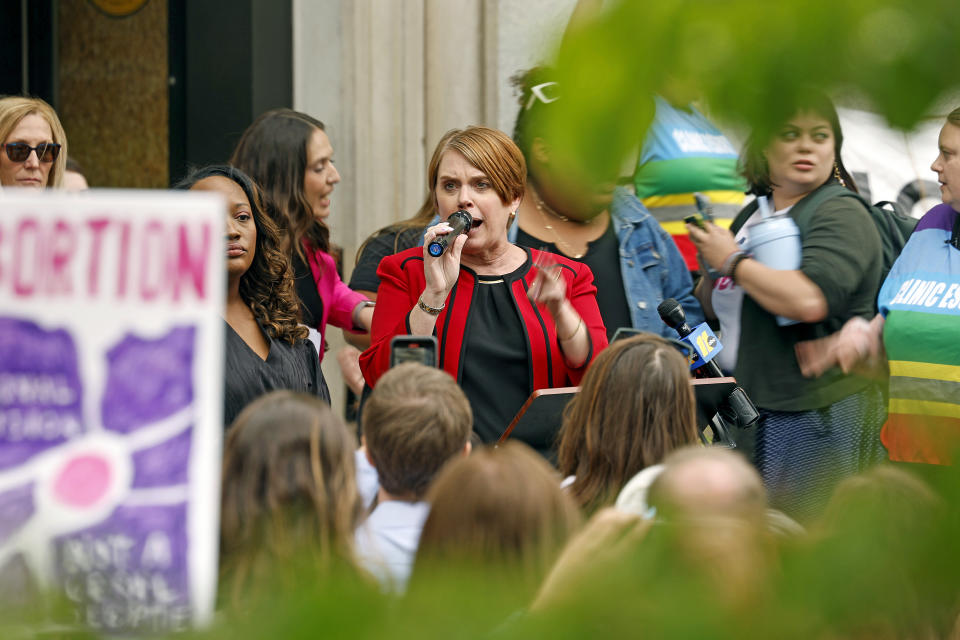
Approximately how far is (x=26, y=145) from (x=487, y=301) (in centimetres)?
165

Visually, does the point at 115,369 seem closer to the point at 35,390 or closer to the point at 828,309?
the point at 35,390

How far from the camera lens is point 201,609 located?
0.48 meters

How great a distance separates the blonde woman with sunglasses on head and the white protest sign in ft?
10.3

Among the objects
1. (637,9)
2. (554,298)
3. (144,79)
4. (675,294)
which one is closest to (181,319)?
(637,9)

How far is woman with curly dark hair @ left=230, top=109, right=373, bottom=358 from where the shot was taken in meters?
4.42

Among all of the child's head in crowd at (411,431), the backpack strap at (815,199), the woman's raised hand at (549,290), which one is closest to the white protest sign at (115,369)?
the child's head in crowd at (411,431)

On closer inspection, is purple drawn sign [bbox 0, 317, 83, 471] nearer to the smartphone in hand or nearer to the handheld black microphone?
the smartphone in hand

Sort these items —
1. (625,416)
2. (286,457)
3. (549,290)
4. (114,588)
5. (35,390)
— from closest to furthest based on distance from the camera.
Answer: (114,588), (35,390), (286,457), (625,416), (549,290)

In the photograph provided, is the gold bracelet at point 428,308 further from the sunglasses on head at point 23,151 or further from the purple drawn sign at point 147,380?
the purple drawn sign at point 147,380

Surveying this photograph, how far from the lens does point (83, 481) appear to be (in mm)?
870

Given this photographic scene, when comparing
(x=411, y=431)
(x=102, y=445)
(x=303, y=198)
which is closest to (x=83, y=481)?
(x=102, y=445)

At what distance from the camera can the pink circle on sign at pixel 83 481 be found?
83cm

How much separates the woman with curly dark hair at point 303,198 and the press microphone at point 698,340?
1264 mm

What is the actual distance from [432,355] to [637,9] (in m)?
2.66
